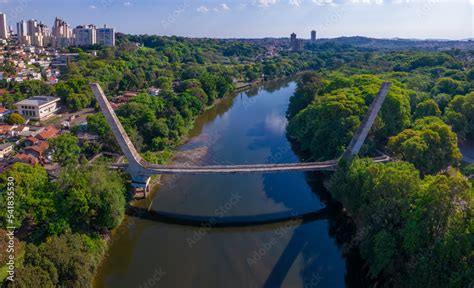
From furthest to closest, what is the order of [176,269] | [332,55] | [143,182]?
[332,55]
[143,182]
[176,269]

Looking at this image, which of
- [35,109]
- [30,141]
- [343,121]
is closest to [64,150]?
[30,141]

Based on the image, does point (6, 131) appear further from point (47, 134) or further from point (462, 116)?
point (462, 116)

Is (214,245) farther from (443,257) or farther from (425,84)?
(425,84)

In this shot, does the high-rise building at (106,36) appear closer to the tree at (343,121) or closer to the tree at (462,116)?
the tree at (343,121)

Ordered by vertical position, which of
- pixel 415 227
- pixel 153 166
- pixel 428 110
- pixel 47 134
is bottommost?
pixel 415 227

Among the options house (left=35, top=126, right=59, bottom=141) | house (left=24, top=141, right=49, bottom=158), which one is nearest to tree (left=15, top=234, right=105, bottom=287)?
house (left=24, top=141, right=49, bottom=158)

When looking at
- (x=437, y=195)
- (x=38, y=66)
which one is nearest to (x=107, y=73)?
(x=38, y=66)

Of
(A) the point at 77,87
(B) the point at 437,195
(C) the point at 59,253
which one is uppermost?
(A) the point at 77,87
